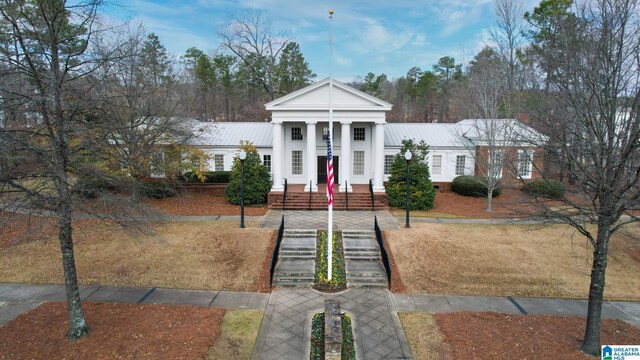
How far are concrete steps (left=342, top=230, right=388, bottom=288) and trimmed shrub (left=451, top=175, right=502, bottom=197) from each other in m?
12.3

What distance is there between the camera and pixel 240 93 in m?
58.8

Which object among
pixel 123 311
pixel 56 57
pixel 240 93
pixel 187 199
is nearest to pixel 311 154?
pixel 187 199

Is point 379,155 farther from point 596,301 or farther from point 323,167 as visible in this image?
point 596,301

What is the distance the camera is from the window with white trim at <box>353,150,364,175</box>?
87.2ft

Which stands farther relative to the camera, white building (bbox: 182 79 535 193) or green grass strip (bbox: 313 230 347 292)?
white building (bbox: 182 79 535 193)

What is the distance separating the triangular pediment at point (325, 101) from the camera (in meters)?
22.9

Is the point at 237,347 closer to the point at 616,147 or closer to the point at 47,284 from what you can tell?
the point at 47,284

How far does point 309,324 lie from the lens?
406 inches

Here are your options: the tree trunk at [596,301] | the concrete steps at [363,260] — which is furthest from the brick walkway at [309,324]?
the tree trunk at [596,301]

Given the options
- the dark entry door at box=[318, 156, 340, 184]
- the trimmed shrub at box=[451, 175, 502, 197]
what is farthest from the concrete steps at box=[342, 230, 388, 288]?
the trimmed shrub at box=[451, 175, 502, 197]

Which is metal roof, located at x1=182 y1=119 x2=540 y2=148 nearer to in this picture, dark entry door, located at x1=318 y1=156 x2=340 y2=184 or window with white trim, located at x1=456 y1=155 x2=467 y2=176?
window with white trim, located at x1=456 y1=155 x2=467 y2=176

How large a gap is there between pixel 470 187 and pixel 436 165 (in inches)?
140

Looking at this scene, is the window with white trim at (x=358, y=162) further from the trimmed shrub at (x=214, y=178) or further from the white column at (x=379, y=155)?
the trimmed shrub at (x=214, y=178)

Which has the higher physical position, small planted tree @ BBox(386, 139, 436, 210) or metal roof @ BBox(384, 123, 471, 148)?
metal roof @ BBox(384, 123, 471, 148)
